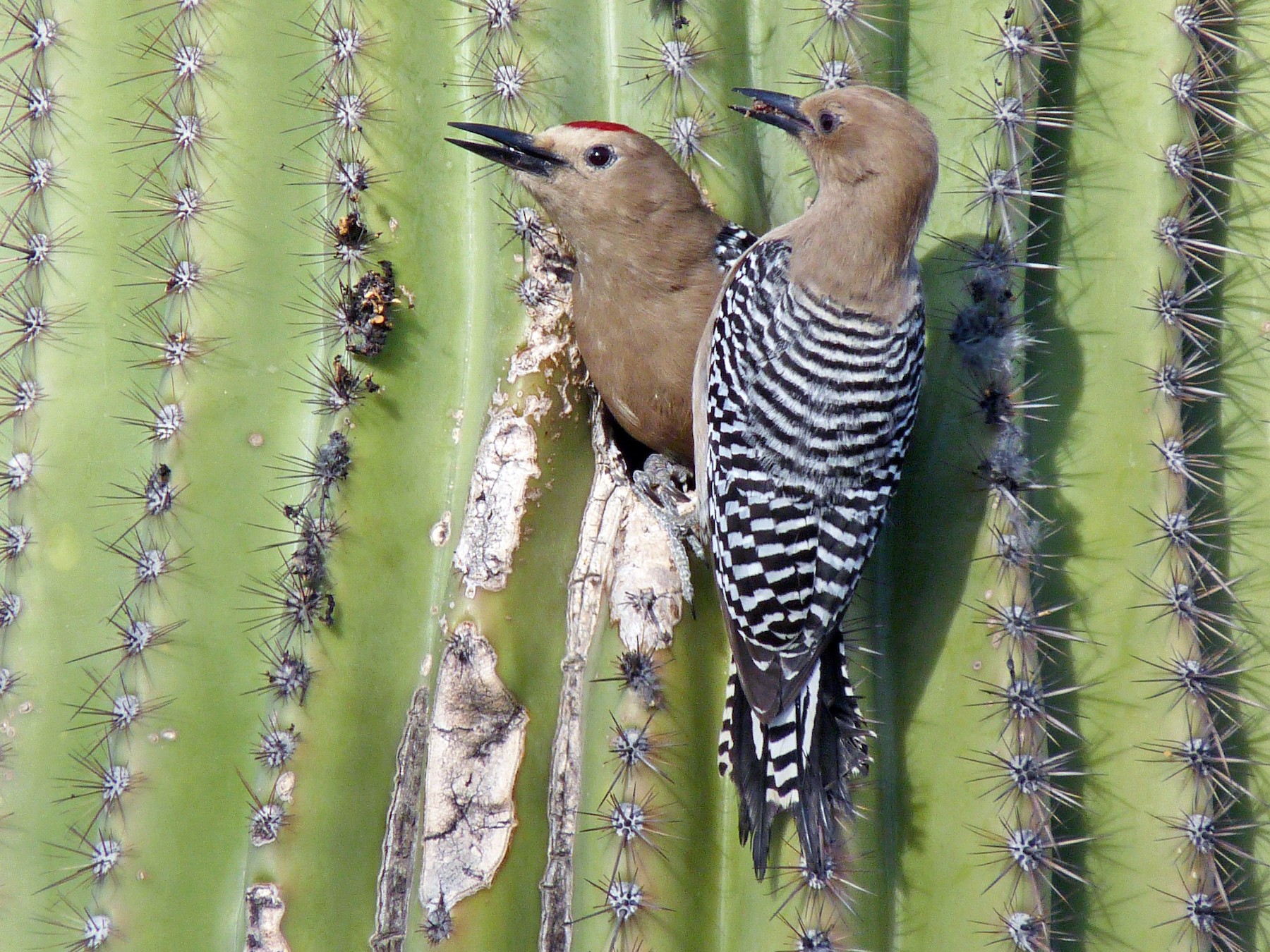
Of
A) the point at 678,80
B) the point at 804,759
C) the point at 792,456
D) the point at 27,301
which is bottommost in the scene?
the point at 804,759

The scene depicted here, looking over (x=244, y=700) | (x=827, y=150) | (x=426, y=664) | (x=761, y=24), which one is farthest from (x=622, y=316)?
(x=244, y=700)

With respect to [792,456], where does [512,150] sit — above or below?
above

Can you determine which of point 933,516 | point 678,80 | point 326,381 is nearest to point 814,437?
point 933,516

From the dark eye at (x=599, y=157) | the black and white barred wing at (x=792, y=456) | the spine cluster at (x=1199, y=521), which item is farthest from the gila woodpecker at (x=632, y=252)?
the spine cluster at (x=1199, y=521)

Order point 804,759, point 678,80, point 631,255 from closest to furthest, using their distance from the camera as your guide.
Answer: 1. point 804,759
2. point 678,80
3. point 631,255

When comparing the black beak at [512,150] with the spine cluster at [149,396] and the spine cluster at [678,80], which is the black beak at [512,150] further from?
the spine cluster at [149,396]

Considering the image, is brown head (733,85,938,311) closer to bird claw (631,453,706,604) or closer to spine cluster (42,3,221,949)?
bird claw (631,453,706,604)

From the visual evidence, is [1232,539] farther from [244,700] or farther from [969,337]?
[244,700]

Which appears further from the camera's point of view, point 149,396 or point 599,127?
point 149,396

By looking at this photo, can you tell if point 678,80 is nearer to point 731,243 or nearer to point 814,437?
point 731,243
